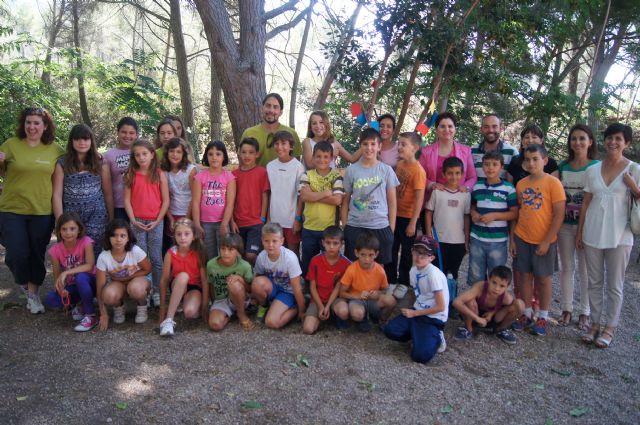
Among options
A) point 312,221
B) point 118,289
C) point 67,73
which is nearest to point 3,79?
point 67,73

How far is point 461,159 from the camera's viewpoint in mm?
4477

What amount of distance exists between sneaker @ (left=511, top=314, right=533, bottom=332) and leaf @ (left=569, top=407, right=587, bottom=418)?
3.94 feet

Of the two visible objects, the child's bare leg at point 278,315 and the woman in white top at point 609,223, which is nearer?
the woman in white top at point 609,223

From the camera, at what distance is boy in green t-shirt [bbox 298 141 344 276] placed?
429cm

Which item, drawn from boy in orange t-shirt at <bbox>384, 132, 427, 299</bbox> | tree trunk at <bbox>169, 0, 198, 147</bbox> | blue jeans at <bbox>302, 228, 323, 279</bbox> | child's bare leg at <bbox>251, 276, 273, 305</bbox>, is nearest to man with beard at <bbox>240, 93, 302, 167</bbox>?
blue jeans at <bbox>302, 228, 323, 279</bbox>

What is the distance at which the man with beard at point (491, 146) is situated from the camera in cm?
446

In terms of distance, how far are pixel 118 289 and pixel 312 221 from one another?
177 centimetres

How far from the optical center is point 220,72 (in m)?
5.98

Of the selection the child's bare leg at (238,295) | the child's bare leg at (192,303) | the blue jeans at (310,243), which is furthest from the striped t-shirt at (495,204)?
the child's bare leg at (192,303)

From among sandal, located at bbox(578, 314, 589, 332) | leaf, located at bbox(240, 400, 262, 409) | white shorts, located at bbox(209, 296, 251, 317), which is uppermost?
white shorts, located at bbox(209, 296, 251, 317)

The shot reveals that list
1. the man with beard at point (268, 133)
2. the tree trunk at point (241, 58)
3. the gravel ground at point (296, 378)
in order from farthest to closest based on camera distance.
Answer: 1. the tree trunk at point (241, 58)
2. the man with beard at point (268, 133)
3. the gravel ground at point (296, 378)

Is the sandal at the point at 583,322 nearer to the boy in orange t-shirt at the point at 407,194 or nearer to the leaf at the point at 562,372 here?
the leaf at the point at 562,372

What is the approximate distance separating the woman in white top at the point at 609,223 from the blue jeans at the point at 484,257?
0.68 meters

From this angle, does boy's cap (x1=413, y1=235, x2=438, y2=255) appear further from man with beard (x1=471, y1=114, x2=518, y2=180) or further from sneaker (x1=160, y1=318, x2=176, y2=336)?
sneaker (x1=160, y1=318, x2=176, y2=336)
